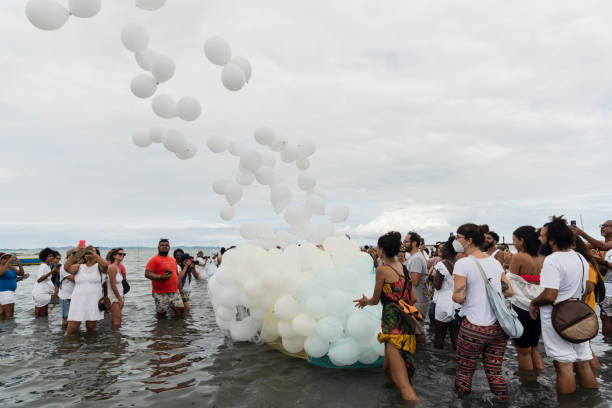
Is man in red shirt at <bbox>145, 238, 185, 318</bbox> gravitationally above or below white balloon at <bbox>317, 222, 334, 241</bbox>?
below

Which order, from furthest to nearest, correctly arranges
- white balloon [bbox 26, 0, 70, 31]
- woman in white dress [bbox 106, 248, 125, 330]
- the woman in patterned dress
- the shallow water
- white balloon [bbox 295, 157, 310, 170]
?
woman in white dress [bbox 106, 248, 125, 330], white balloon [bbox 295, 157, 310, 170], white balloon [bbox 26, 0, 70, 31], the shallow water, the woman in patterned dress

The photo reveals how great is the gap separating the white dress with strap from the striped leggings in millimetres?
6588

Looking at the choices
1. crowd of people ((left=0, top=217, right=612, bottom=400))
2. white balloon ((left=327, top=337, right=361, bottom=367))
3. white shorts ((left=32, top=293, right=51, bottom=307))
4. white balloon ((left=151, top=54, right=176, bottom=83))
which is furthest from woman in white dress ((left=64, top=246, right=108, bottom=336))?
crowd of people ((left=0, top=217, right=612, bottom=400))

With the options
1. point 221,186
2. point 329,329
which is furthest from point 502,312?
point 221,186

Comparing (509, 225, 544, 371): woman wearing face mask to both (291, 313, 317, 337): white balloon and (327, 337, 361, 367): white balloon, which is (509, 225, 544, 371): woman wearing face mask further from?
(291, 313, 317, 337): white balloon

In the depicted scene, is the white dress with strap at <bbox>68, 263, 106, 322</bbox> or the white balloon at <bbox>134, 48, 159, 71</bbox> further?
the white dress with strap at <bbox>68, 263, 106, 322</bbox>

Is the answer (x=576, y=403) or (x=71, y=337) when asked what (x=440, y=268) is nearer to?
(x=576, y=403)

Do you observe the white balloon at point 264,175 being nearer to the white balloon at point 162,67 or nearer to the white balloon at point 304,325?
the white balloon at point 162,67

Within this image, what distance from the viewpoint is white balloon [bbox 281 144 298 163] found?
7215 mm

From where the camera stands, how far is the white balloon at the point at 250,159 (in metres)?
6.62

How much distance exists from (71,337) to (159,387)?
12.3ft

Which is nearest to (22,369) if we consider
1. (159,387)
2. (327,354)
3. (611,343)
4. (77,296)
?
(77,296)

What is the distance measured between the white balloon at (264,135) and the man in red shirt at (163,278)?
377cm

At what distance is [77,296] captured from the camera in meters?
7.36
